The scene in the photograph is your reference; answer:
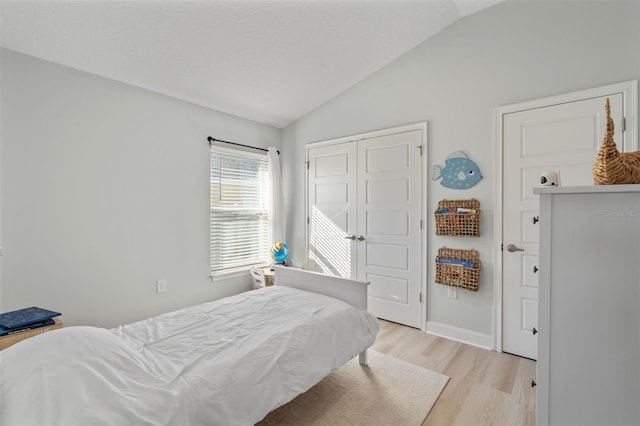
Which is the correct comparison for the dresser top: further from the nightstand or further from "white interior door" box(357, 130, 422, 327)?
the nightstand

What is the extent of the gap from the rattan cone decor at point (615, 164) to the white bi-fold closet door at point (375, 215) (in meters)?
1.97

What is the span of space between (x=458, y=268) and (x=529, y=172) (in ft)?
3.32

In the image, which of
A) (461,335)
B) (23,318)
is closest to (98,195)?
(23,318)

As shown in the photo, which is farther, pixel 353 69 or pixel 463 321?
pixel 353 69

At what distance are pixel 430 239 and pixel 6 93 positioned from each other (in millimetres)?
3688

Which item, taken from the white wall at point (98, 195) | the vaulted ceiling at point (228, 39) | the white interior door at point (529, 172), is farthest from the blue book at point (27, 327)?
the white interior door at point (529, 172)

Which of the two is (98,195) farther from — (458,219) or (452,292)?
(452,292)

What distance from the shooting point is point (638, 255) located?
108 centimetres

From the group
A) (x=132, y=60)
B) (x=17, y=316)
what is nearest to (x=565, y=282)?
(x=17, y=316)

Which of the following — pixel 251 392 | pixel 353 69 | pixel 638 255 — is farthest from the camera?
pixel 353 69

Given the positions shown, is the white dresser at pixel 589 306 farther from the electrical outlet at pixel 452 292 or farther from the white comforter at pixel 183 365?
the electrical outlet at pixel 452 292

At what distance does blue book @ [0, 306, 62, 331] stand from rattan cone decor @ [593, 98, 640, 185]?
3151 mm

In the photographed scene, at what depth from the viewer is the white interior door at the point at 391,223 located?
3184mm

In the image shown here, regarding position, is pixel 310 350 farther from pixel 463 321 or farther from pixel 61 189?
pixel 61 189
